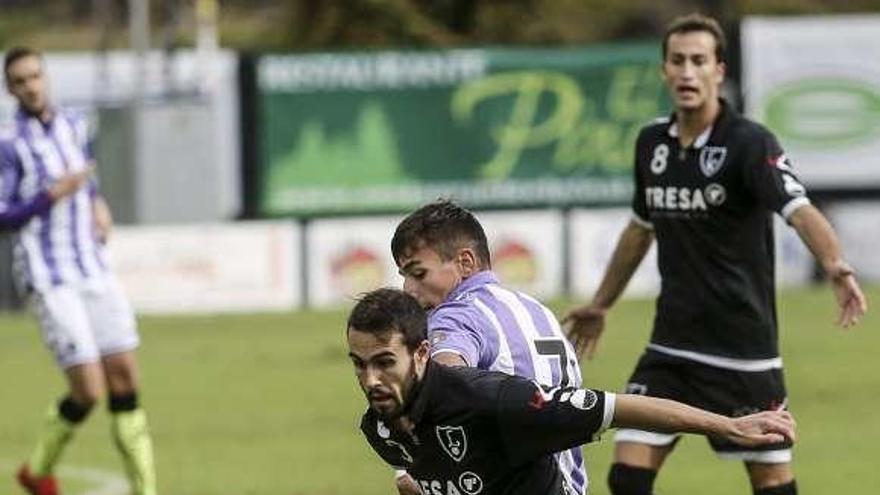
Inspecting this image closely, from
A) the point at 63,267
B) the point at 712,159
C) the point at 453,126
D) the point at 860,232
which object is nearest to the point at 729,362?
the point at 712,159

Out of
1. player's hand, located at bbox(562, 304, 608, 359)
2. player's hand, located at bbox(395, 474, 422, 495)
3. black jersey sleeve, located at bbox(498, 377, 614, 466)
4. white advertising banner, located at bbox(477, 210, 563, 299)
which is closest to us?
black jersey sleeve, located at bbox(498, 377, 614, 466)

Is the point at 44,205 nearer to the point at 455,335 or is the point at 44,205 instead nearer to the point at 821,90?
the point at 455,335

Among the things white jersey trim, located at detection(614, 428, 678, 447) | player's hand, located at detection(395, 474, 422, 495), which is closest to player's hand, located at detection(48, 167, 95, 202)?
white jersey trim, located at detection(614, 428, 678, 447)

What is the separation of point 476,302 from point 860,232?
22568 mm

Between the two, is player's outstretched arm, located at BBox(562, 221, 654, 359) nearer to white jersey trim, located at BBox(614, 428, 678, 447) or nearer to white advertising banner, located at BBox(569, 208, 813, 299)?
white jersey trim, located at BBox(614, 428, 678, 447)

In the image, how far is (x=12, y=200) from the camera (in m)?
12.4

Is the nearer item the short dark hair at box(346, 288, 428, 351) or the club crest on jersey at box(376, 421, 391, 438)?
the short dark hair at box(346, 288, 428, 351)

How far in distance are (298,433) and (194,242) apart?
10730 mm

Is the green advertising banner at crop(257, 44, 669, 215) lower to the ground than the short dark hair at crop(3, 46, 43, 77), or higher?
lower

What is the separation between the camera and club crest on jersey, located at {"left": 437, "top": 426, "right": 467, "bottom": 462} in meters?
6.50

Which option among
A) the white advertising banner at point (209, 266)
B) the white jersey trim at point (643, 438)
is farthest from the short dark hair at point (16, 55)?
the white advertising banner at point (209, 266)

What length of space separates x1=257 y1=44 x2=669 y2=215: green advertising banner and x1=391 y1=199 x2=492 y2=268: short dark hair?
2247 centimetres

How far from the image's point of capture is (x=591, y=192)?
98.2 feet

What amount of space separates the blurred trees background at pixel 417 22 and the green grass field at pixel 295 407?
10.4 metres
